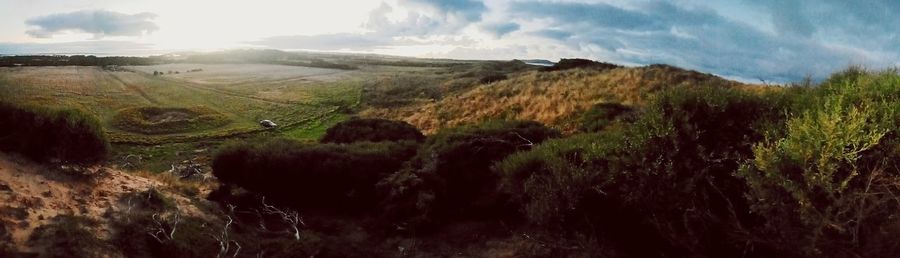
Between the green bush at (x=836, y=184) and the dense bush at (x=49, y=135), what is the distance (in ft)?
42.6

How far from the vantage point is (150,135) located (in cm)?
2400

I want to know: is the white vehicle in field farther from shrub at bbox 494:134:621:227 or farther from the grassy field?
shrub at bbox 494:134:621:227

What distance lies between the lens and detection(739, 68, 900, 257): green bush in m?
7.04

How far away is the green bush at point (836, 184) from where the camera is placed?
704 cm

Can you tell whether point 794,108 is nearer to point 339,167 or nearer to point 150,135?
point 339,167

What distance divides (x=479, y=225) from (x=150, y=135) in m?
17.9

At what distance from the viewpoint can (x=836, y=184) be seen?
7.26m

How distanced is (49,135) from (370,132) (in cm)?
946

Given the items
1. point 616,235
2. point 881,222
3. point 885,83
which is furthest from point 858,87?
point 616,235

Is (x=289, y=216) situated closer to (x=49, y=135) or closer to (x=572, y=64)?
(x=49, y=135)

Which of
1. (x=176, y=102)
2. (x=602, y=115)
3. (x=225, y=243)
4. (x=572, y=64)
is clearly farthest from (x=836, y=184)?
(x=572, y=64)

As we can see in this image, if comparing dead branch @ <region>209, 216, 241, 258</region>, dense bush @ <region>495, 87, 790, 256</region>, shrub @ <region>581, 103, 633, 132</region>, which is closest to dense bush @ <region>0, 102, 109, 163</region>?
dead branch @ <region>209, 216, 241, 258</region>

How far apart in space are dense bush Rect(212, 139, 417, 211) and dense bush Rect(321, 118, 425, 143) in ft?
14.3

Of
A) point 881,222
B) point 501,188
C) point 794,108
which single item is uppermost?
point 794,108
